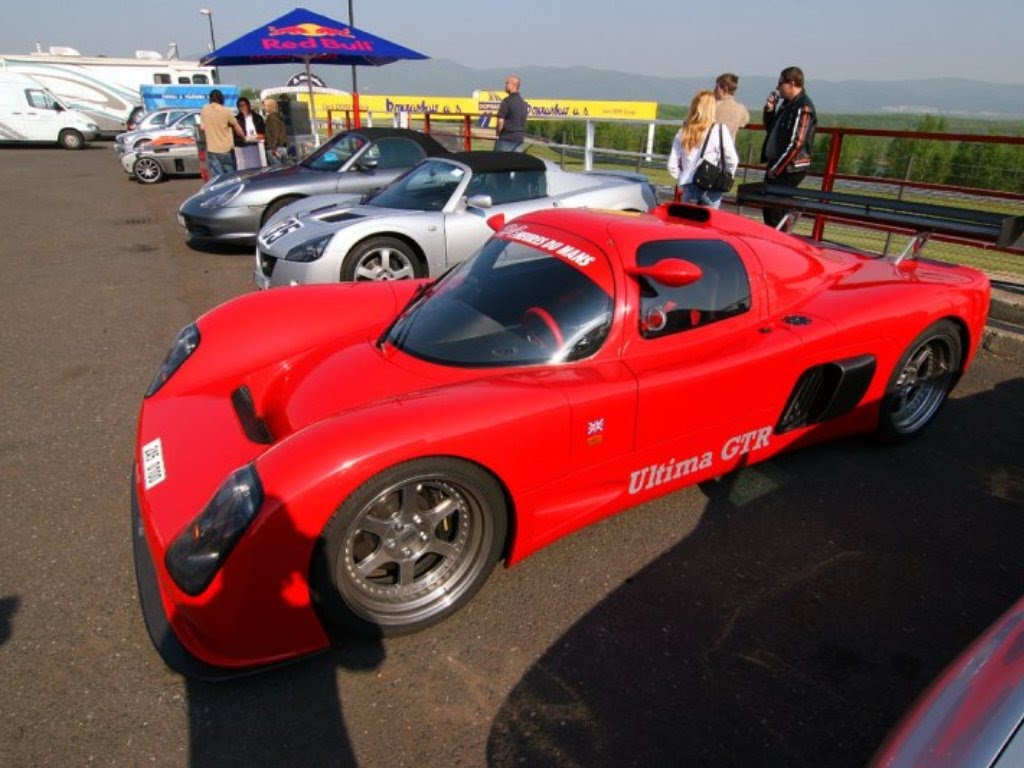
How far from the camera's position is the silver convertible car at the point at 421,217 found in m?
5.51

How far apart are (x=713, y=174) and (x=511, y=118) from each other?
13.9ft

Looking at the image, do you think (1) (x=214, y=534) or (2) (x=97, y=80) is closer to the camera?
(1) (x=214, y=534)

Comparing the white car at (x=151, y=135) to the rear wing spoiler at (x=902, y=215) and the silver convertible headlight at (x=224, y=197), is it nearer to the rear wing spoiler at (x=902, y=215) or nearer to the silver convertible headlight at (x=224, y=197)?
the silver convertible headlight at (x=224, y=197)

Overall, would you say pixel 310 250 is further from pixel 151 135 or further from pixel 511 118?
pixel 151 135

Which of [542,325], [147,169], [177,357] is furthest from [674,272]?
[147,169]

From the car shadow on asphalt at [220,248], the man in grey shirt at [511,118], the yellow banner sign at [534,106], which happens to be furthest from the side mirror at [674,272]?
the yellow banner sign at [534,106]

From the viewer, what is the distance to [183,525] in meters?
2.08

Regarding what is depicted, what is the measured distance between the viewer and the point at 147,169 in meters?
14.1

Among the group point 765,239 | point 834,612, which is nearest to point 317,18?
point 765,239

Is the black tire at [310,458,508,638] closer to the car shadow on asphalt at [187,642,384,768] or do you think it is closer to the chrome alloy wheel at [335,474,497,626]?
the chrome alloy wheel at [335,474,497,626]

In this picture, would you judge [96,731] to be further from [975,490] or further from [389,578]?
[975,490]

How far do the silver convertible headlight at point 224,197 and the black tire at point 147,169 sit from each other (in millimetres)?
7805

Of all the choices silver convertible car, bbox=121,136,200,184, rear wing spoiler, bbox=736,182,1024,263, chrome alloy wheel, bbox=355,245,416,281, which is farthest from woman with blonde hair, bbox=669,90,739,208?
silver convertible car, bbox=121,136,200,184

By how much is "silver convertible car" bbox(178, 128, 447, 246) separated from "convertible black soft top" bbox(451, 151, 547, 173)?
128 centimetres
